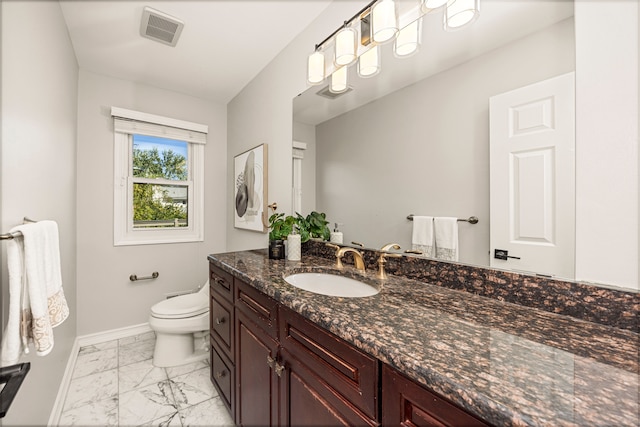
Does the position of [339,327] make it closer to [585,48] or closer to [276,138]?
[585,48]

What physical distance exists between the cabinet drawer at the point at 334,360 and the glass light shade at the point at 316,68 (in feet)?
4.35

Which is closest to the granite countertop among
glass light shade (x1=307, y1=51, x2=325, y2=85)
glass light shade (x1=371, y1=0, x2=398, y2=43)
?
glass light shade (x1=371, y1=0, x2=398, y2=43)

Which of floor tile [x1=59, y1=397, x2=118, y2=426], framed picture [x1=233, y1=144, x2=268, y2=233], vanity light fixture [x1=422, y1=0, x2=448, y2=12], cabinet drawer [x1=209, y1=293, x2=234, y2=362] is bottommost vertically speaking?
floor tile [x1=59, y1=397, x2=118, y2=426]

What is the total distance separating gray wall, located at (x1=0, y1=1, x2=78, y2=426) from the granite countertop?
1140 mm

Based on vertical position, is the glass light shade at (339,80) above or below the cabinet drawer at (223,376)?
above

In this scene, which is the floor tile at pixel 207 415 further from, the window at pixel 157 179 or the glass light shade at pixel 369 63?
the glass light shade at pixel 369 63

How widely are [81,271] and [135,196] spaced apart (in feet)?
2.63

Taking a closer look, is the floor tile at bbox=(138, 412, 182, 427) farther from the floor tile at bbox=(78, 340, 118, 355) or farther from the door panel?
the door panel

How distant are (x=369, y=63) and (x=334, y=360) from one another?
4.51 feet

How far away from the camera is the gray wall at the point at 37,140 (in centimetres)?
100

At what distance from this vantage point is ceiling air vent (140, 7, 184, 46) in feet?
5.79

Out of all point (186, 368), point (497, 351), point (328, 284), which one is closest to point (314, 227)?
point (328, 284)

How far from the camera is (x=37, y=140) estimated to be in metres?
1.29

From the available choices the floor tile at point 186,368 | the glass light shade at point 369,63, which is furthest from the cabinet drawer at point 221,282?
the glass light shade at point 369,63
